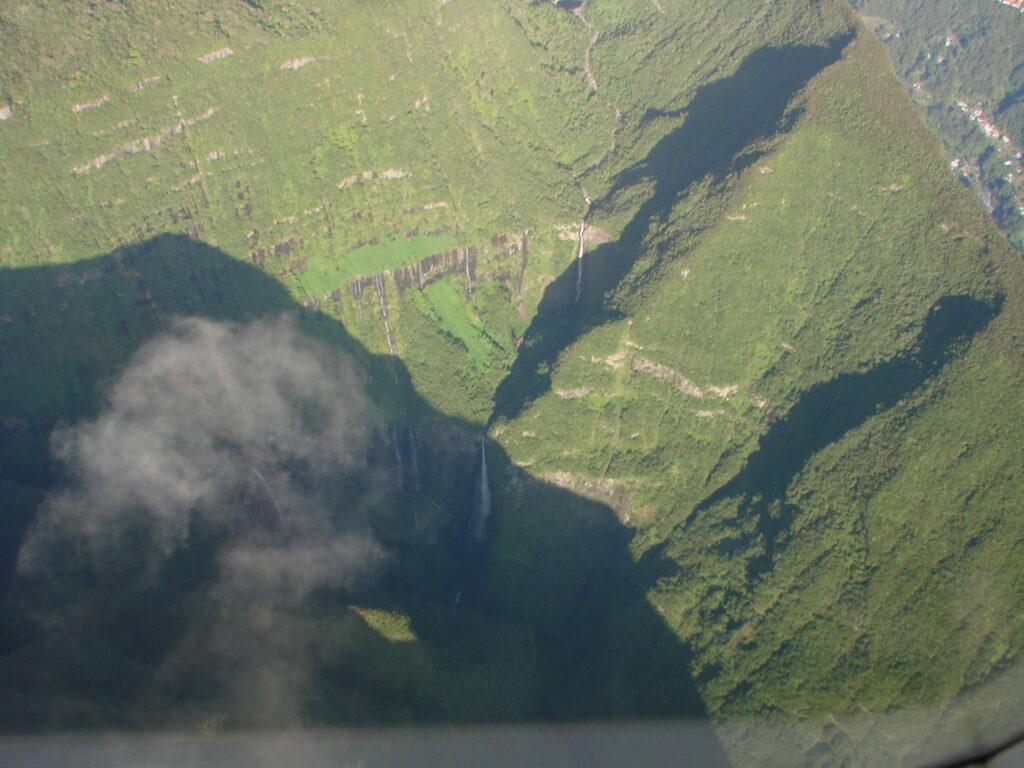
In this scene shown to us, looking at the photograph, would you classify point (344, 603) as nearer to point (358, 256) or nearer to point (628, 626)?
point (628, 626)

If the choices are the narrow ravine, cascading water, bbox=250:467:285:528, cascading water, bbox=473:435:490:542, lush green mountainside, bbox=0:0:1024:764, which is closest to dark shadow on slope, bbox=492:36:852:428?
lush green mountainside, bbox=0:0:1024:764

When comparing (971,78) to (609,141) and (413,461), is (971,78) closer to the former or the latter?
(609,141)

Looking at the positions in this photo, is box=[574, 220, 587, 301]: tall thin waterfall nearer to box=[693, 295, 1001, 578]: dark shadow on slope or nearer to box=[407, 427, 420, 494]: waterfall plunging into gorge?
box=[407, 427, 420, 494]: waterfall plunging into gorge

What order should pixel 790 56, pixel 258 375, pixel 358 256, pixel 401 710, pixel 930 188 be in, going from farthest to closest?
pixel 790 56
pixel 358 256
pixel 258 375
pixel 930 188
pixel 401 710

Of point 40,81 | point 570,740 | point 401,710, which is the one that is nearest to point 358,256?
point 40,81

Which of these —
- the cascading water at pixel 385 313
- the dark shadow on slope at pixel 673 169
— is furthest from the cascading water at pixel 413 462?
the dark shadow on slope at pixel 673 169

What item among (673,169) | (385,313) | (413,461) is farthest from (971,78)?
(413,461)
